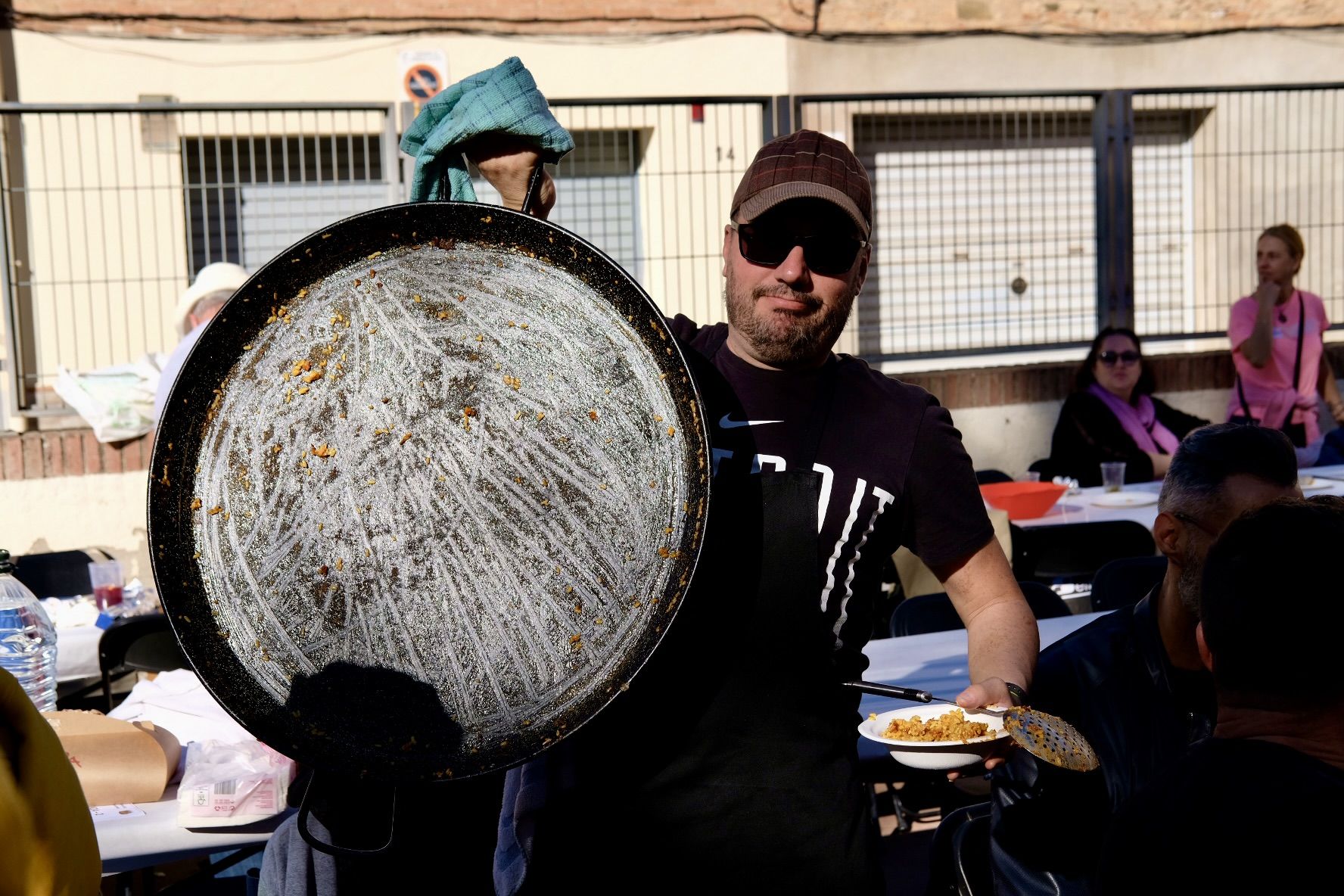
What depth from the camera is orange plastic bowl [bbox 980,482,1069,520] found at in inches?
203

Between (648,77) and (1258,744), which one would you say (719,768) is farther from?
(648,77)

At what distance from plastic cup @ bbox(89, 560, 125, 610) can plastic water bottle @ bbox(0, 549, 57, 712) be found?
5.39 feet

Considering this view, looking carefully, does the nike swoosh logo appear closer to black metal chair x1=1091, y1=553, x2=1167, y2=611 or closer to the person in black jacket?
the person in black jacket

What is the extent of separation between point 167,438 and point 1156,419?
618 centimetres

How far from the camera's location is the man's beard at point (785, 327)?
1736 mm

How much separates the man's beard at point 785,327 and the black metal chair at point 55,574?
4429 mm

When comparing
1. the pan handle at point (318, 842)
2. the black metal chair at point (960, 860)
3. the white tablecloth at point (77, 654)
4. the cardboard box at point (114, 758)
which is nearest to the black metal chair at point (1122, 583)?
the black metal chair at point (960, 860)

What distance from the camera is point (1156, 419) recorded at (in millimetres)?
6637

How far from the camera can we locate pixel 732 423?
173cm

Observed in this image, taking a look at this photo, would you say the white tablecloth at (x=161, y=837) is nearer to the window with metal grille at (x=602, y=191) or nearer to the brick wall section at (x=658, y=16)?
the window with metal grille at (x=602, y=191)

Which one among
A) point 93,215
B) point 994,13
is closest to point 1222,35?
point 994,13

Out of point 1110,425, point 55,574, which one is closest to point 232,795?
point 55,574

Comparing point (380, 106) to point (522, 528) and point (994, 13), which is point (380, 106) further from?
point (522, 528)

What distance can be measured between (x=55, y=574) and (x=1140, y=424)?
5.19 meters
